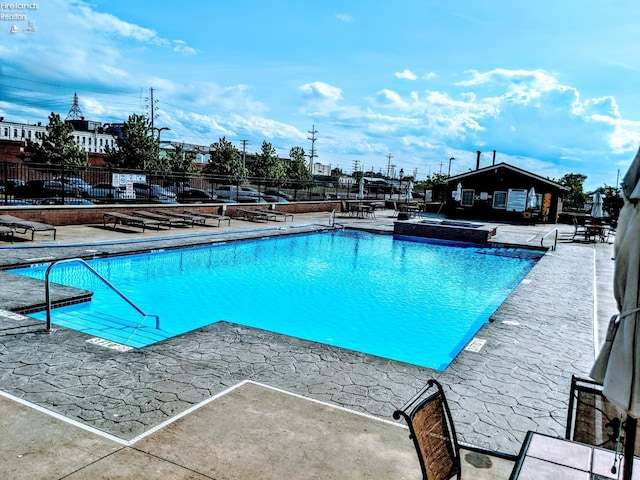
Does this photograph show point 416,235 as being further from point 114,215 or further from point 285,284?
point 114,215

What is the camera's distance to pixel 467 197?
3316cm

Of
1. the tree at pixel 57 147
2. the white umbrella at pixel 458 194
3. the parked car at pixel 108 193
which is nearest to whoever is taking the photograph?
the parked car at pixel 108 193

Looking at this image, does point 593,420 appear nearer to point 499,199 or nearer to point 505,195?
point 505,195

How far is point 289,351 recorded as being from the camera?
19.6 feet

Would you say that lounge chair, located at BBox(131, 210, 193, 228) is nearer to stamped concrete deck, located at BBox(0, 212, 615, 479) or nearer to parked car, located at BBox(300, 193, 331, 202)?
stamped concrete deck, located at BBox(0, 212, 615, 479)

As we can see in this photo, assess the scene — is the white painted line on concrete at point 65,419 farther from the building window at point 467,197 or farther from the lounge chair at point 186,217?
the building window at point 467,197

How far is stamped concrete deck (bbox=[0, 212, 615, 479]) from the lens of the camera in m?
3.37

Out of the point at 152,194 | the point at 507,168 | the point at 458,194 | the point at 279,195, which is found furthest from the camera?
the point at 507,168

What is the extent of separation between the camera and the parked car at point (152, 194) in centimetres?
2091

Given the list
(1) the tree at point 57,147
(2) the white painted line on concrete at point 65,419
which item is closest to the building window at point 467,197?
(1) the tree at point 57,147

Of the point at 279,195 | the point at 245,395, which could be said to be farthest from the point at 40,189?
the point at 245,395

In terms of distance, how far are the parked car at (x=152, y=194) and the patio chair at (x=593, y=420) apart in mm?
19997

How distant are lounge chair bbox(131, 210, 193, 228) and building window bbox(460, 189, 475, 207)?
21.1 m

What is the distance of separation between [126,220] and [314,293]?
9.11 metres
